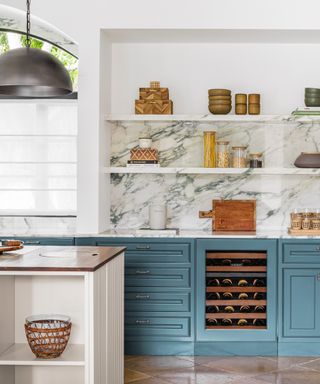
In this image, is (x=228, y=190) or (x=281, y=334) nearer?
(x=281, y=334)

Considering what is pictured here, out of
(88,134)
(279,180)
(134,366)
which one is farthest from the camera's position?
(279,180)

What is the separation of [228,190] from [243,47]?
4.26ft

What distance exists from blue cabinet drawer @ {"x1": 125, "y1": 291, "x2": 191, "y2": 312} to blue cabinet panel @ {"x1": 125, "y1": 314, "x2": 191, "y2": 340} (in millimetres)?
67

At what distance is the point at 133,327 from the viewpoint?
622cm

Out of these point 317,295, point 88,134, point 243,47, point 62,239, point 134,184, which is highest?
point 243,47

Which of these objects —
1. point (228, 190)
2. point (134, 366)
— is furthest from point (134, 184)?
point (134, 366)

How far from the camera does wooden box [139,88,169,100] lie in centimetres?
654

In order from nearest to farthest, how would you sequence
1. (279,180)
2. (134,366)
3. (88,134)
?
(134,366) < (88,134) < (279,180)

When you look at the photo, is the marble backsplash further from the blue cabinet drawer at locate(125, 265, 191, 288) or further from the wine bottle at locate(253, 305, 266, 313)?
the wine bottle at locate(253, 305, 266, 313)

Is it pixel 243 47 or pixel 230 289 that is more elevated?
pixel 243 47

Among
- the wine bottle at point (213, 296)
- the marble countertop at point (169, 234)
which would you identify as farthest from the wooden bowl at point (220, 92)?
the wine bottle at point (213, 296)

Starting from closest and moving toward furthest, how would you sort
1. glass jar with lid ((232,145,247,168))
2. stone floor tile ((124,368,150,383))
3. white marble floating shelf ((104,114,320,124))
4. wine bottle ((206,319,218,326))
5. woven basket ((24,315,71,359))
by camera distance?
1. woven basket ((24,315,71,359))
2. stone floor tile ((124,368,150,383))
3. wine bottle ((206,319,218,326))
4. white marble floating shelf ((104,114,320,124))
5. glass jar with lid ((232,145,247,168))

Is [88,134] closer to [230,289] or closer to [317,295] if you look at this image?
[230,289]

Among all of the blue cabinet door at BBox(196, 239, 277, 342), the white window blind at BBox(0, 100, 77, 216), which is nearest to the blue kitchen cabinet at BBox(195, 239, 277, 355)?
the blue cabinet door at BBox(196, 239, 277, 342)
